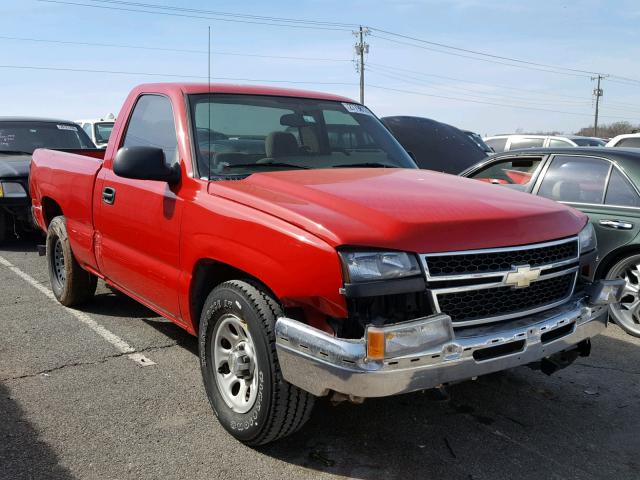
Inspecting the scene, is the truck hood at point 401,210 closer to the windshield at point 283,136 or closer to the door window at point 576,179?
the windshield at point 283,136

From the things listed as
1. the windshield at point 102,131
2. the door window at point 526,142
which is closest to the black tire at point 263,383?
the door window at point 526,142

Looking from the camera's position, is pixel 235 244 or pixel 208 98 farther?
pixel 208 98

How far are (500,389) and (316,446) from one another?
144 cm

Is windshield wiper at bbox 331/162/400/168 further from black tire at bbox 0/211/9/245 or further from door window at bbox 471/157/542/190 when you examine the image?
black tire at bbox 0/211/9/245

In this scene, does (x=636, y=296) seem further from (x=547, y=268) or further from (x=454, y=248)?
(x=454, y=248)

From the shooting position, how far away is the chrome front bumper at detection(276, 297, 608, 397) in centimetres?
252

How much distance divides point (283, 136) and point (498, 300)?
180 centimetres

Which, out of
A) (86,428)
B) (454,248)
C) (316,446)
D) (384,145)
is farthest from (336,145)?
(86,428)

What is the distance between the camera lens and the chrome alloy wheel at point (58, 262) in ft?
18.9

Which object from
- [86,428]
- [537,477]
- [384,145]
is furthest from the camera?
[384,145]

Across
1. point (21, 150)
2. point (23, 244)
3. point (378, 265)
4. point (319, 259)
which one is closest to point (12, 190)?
point (23, 244)

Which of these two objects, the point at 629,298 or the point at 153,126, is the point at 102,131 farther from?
the point at 629,298

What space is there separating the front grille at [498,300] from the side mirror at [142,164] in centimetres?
178

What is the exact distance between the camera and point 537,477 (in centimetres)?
297
